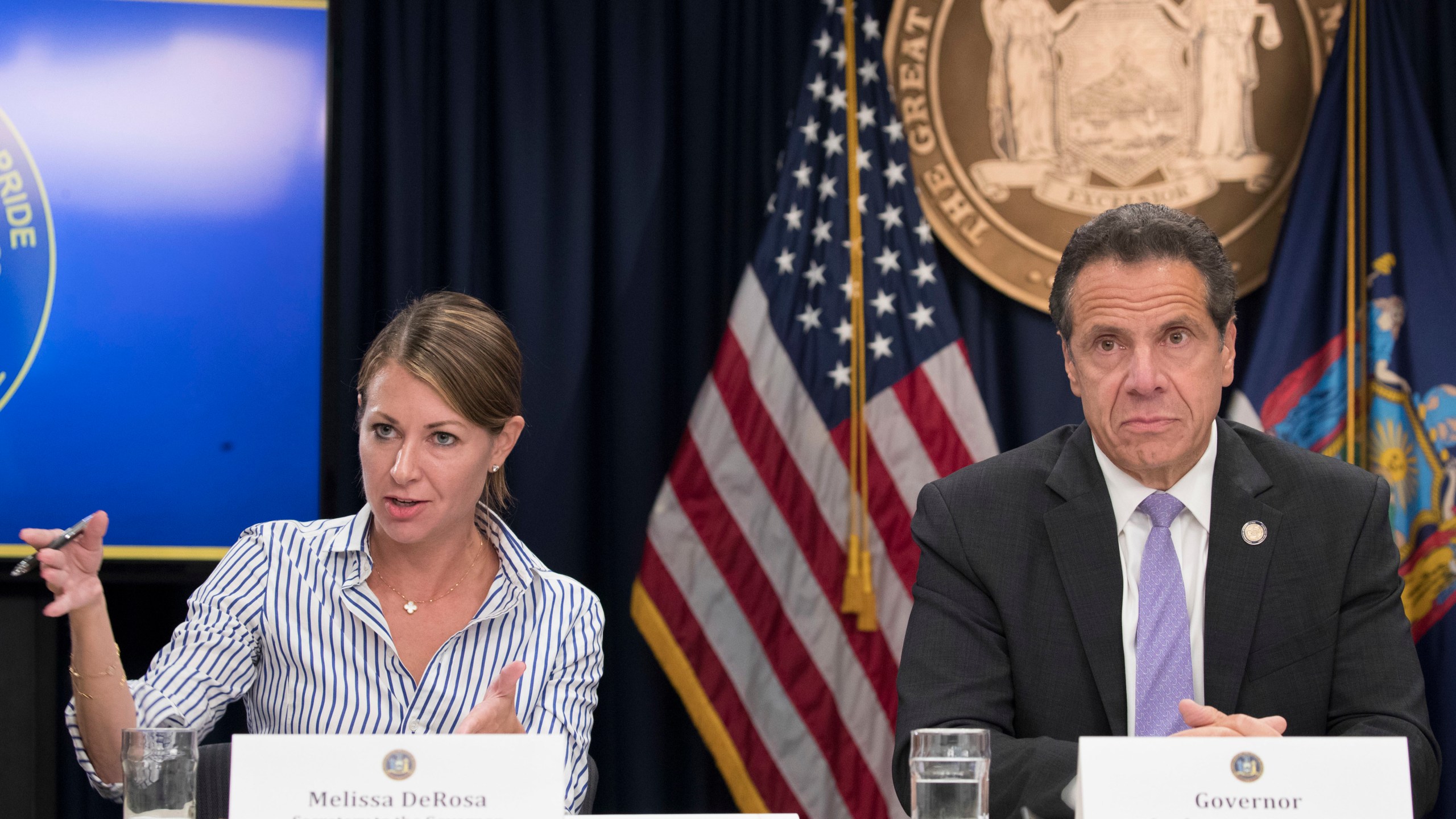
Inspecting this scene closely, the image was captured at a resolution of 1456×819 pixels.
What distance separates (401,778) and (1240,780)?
0.80 metres

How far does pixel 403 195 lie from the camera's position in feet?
10.8

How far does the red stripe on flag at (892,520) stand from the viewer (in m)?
3.22

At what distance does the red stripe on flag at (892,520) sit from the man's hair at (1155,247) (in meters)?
1.36

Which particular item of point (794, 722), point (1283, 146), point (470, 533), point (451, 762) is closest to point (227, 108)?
point (470, 533)

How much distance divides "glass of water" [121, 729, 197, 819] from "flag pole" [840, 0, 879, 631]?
201cm

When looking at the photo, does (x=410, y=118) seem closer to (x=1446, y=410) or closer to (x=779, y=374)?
(x=779, y=374)

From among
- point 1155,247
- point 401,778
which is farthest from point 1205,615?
point 401,778

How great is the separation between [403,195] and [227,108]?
47cm

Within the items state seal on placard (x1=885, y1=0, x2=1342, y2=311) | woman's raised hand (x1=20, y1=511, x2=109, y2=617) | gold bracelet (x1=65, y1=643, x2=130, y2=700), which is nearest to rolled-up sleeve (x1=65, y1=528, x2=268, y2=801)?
gold bracelet (x1=65, y1=643, x2=130, y2=700)

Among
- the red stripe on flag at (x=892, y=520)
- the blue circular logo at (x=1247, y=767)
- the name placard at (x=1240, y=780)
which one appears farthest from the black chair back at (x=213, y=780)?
the red stripe on flag at (x=892, y=520)

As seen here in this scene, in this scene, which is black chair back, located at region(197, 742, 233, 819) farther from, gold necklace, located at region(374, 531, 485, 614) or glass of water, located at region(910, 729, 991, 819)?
glass of water, located at region(910, 729, 991, 819)

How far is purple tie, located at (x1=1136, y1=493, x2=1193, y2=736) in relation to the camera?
1.76 metres

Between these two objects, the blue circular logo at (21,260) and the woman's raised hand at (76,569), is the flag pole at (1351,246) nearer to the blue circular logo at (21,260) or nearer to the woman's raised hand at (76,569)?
the woman's raised hand at (76,569)

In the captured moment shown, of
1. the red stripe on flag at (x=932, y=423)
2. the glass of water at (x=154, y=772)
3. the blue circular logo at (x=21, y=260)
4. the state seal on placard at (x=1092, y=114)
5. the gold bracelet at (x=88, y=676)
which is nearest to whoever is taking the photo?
the glass of water at (x=154, y=772)
